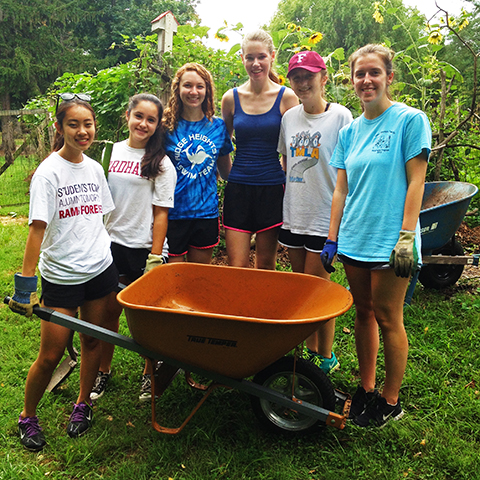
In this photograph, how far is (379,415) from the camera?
87.8 inches

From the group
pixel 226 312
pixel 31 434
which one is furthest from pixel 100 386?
pixel 226 312

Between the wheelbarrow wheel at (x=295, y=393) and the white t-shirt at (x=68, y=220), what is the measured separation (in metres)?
0.99

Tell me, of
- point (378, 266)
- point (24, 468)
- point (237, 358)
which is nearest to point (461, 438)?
point (378, 266)

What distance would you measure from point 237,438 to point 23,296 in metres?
1.25

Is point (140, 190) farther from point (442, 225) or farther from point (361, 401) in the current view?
point (442, 225)

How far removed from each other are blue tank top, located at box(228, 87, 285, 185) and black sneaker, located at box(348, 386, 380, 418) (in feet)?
4.17

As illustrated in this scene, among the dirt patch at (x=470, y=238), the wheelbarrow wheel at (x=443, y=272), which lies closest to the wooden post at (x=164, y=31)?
the wheelbarrow wheel at (x=443, y=272)

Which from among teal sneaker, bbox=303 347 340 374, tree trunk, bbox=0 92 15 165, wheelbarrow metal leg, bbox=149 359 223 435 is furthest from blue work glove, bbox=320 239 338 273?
tree trunk, bbox=0 92 15 165

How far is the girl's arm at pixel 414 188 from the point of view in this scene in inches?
73.7

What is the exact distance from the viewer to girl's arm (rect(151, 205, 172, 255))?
7.75 feet

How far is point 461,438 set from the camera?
2.19 metres

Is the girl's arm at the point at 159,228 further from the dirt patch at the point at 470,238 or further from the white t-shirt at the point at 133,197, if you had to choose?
the dirt patch at the point at 470,238

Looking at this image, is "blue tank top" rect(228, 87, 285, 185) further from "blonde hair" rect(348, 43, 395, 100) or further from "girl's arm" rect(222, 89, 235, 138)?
"blonde hair" rect(348, 43, 395, 100)

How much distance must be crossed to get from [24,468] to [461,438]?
2.12 meters
